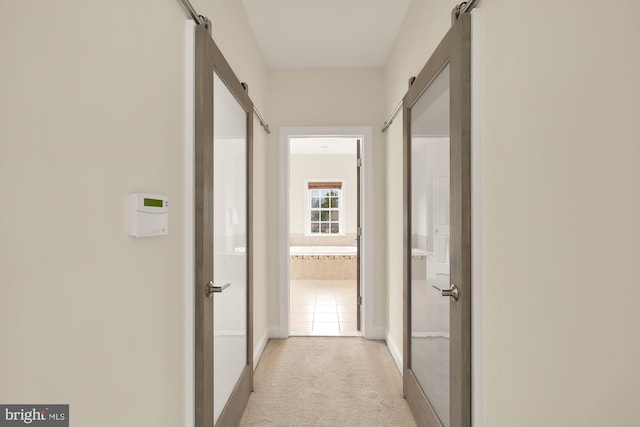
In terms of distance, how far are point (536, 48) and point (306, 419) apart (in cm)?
222

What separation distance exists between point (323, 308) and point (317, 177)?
3957 mm

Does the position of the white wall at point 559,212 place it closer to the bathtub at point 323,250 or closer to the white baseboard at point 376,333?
the white baseboard at point 376,333

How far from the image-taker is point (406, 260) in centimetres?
240

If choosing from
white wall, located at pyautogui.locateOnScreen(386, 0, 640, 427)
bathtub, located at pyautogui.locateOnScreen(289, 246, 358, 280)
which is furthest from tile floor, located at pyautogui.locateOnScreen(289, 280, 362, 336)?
white wall, located at pyautogui.locateOnScreen(386, 0, 640, 427)

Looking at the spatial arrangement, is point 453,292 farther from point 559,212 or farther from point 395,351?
point 395,351

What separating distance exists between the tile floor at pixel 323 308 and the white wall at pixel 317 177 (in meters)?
1.74

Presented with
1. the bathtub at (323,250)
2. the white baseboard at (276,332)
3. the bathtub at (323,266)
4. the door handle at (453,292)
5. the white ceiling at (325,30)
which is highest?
the white ceiling at (325,30)
